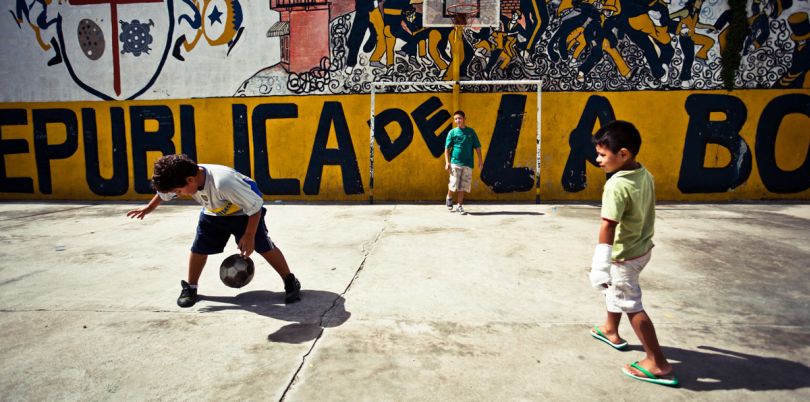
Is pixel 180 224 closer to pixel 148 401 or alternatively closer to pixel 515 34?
pixel 148 401

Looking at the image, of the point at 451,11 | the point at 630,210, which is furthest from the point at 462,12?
the point at 630,210

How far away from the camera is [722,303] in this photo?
3500 mm

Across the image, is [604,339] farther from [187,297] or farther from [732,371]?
[187,297]

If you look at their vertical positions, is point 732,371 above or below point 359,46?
below

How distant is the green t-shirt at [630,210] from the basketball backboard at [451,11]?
23.7ft

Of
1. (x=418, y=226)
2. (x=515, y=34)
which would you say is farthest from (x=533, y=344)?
(x=515, y=34)

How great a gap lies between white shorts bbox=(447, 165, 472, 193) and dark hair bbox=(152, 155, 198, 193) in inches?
212

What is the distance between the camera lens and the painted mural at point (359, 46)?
9.11 meters

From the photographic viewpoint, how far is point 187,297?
3523 millimetres

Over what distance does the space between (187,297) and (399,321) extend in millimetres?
1634

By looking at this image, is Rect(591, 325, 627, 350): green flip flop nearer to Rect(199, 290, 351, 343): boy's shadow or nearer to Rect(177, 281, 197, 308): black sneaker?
Rect(199, 290, 351, 343): boy's shadow

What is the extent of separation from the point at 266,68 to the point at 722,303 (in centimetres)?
886

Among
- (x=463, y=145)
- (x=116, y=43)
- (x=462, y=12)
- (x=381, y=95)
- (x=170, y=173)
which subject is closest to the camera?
(x=170, y=173)

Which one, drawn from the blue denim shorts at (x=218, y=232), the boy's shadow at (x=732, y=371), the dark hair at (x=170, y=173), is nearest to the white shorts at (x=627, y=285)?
the boy's shadow at (x=732, y=371)
